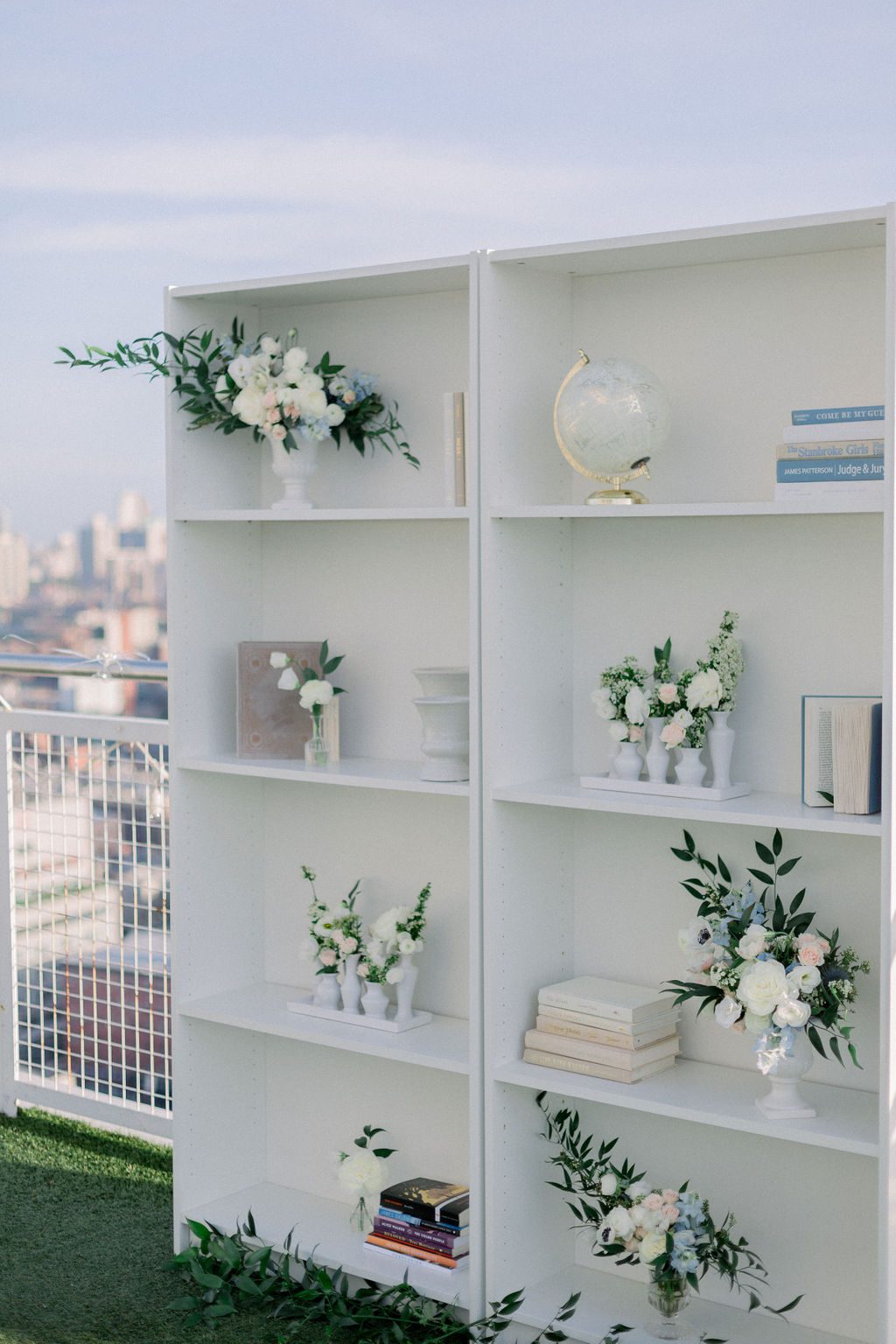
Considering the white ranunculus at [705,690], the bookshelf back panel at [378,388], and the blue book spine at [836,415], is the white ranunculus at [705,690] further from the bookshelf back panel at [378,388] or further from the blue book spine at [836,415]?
the bookshelf back panel at [378,388]

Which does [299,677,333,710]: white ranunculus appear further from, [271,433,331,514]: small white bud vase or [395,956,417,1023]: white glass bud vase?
[395,956,417,1023]: white glass bud vase

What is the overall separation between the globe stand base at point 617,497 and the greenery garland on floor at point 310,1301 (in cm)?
147

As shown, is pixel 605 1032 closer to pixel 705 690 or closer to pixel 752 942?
pixel 752 942

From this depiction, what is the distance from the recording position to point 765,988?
2.58 metres

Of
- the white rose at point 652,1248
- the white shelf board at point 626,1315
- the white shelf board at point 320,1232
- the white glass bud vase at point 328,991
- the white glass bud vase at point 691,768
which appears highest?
the white glass bud vase at point 691,768

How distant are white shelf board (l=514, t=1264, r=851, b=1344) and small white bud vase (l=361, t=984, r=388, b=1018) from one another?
1.99ft

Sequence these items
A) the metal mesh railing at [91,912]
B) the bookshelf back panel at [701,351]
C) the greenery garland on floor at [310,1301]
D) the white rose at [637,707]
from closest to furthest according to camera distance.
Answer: the bookshelf back panel at [701,351], the white rose at [637,707], the greenery garland on floor at [310,1301], the metal mesh railing at [91,912]

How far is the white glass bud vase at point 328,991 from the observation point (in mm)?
3318

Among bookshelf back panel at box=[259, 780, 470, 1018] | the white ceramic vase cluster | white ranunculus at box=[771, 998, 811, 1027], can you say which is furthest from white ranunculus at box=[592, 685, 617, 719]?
white ranunculus at box=[771, 998, 811, 1027]

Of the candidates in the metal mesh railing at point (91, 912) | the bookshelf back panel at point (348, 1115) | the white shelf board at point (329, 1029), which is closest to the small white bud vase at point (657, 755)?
the white shelf board at point (329, 1029)

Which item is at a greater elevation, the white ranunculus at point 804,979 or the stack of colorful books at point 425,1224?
the white ranunculus at point 804,979

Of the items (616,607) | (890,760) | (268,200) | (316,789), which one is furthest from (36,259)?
(890,760)

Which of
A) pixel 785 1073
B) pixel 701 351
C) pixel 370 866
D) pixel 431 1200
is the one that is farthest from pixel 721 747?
pixel 431 1200

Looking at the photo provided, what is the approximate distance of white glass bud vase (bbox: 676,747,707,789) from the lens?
110 inches
